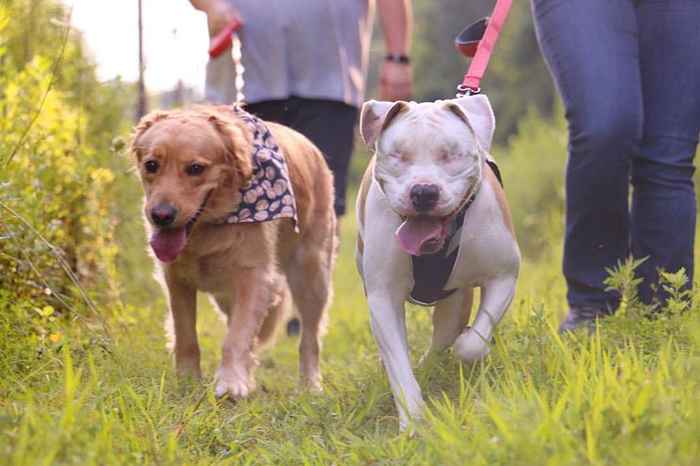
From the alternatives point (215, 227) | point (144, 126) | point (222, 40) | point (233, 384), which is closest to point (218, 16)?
point (222, 40)

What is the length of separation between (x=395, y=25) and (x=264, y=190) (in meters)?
1.62

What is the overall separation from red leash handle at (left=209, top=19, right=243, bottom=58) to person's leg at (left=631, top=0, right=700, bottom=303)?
191cm

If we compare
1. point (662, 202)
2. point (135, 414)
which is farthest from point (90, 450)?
point (662, 202)

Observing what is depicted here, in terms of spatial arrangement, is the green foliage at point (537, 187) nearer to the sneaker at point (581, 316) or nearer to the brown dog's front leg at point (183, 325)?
the sneaker at point (581, 316)

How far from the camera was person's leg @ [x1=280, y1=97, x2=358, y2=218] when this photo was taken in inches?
204

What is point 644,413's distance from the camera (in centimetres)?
233

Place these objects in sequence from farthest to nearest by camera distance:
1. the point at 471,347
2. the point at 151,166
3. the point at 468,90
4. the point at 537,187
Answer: the point at 537,187 < the point at 151,166 < the point at 468,90 < the point at 471,347

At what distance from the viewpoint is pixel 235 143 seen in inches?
158

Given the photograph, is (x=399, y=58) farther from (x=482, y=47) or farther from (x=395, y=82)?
(x=482, y=47)

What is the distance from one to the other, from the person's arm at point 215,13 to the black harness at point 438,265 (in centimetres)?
200

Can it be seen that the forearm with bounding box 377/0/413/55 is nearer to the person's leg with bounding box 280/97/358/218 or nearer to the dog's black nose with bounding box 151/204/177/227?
the person's leg with bounding box 280/97/358/218

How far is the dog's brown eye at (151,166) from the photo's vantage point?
3.89 m

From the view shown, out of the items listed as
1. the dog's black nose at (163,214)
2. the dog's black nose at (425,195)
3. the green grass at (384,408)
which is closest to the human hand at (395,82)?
the green grass at (384,408)

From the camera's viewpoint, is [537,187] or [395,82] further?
[537,187]
